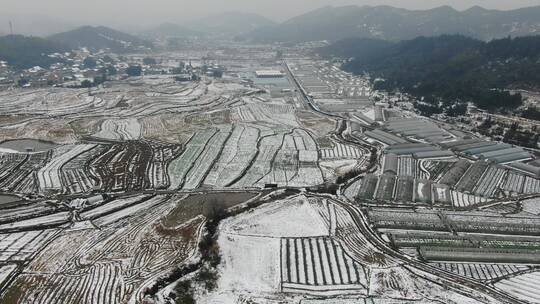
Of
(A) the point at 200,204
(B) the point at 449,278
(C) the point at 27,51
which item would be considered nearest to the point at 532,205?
(B) the point at 449,278

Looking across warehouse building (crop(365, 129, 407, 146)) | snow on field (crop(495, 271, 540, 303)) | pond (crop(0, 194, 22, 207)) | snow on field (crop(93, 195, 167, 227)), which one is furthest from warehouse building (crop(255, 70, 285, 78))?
snow on field (crop(495, 271, 540, 303))

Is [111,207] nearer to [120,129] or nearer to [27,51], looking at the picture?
[120,129]

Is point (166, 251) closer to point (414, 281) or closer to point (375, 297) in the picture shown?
point (375, 297)

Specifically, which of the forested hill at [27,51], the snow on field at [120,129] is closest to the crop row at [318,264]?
the snow on field at [120,129]

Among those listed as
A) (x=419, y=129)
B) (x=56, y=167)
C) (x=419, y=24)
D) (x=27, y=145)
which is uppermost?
(x=419, y=24)

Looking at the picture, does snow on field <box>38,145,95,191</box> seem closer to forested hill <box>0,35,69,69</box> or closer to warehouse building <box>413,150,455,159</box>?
warehouse building <box>413,150,455,159</box>

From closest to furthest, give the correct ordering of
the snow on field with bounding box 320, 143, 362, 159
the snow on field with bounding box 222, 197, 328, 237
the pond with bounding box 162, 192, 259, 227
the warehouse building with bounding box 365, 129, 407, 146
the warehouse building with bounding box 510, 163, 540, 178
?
1. the snow on field with bounding box 222, 197, 328, 237
2. the pond with bounding box 162, 192, 259, 227
3. the warehouse building with bounding box 510, 163, 540, 178
4. the snow on field with bounding box 320, 143, 362, 159
5. the warehouse building with bounding box 365, 129, 407, 146
